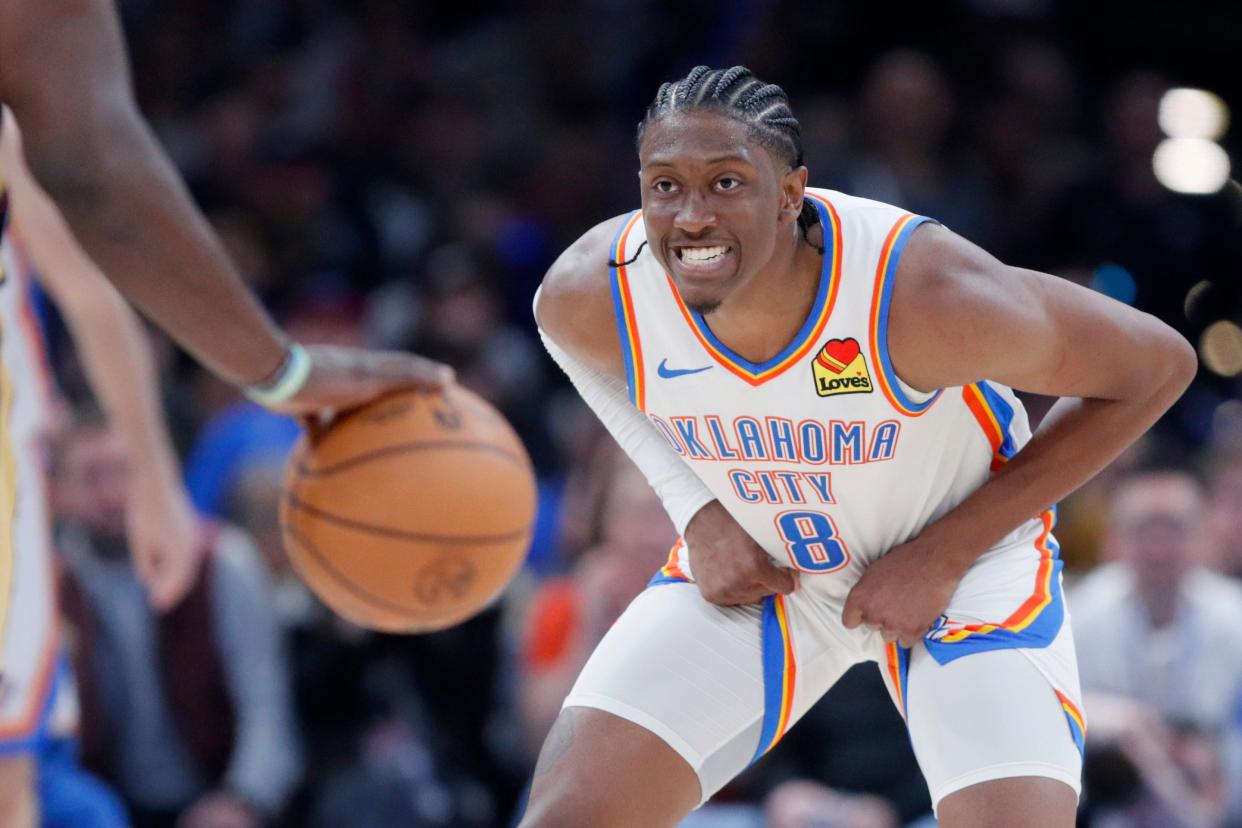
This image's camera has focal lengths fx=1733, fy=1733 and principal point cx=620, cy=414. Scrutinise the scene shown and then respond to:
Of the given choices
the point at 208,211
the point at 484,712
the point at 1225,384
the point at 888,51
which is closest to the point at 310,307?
the point at 208,211

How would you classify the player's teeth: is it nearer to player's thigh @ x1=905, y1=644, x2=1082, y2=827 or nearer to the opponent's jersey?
the opponent's jersey

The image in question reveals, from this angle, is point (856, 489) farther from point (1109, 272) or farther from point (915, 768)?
point (1109, 272)

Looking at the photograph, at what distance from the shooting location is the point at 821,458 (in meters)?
3.33

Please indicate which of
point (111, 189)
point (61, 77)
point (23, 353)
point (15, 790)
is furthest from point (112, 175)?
point (15, 790)

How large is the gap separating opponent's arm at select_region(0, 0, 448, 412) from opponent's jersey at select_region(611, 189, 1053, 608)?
0.80 m

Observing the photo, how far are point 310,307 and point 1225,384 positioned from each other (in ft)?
13.9

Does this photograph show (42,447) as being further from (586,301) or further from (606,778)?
(606,778)

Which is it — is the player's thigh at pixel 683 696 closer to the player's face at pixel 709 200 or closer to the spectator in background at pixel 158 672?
the player's face at pixel 709 200

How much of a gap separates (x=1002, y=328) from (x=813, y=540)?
2.06 ft

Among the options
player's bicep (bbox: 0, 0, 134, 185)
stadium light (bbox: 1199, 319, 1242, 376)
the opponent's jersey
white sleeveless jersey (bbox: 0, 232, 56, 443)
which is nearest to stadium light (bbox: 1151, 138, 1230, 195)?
stadium light (bbox: 1199, 319, 1242, 376)

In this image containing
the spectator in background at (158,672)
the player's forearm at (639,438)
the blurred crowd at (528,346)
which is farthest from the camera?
the spectator in background at (158,672)

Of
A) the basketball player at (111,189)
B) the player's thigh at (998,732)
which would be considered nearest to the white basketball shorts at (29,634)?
the basketball player at (111,189)

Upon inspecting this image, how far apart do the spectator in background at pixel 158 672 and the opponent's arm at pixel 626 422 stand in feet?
9.40

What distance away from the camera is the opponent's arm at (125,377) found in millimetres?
4402
